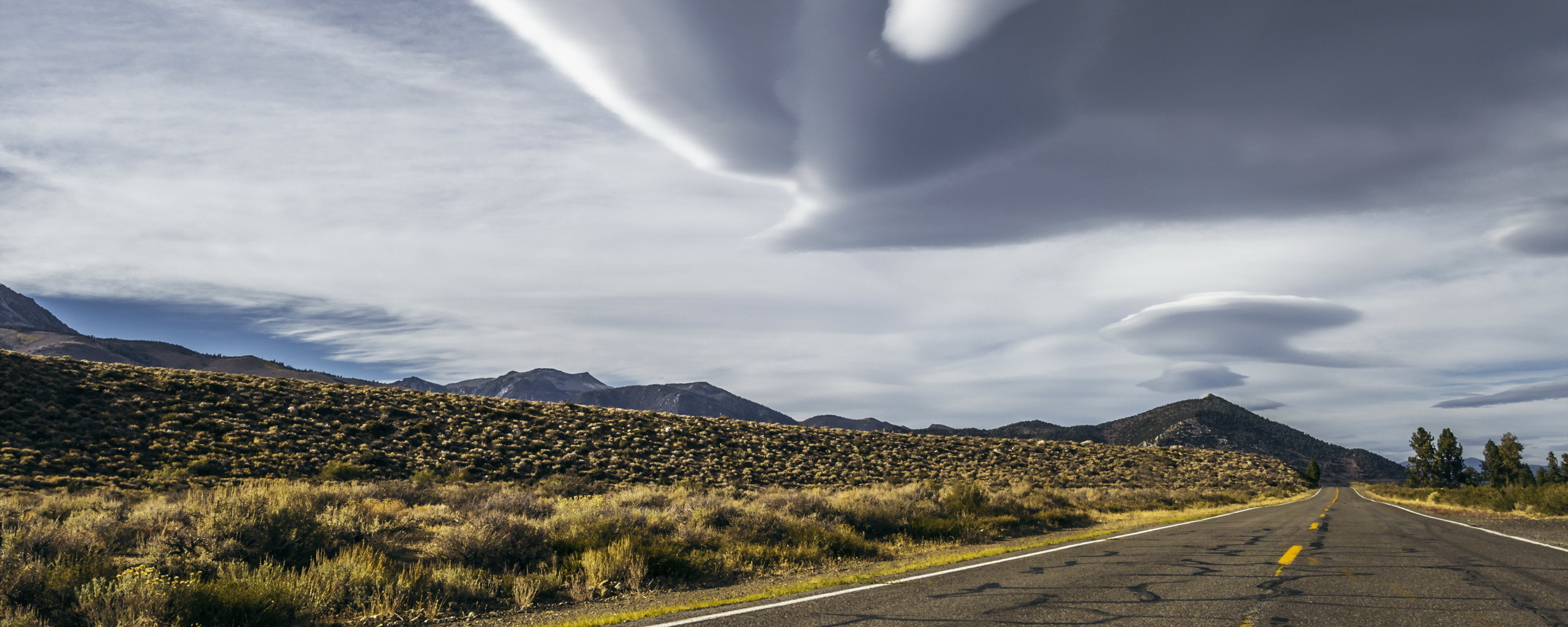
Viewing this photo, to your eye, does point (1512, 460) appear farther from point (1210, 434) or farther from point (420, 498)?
point (420, 498)

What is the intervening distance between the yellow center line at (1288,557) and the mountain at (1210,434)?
125015 millimetres

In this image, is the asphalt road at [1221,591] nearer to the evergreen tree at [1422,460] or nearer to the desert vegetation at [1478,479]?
the desert vegetation at [1478,479]

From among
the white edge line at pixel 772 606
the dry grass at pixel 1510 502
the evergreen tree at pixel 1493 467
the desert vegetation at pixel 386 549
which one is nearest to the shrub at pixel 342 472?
the desert vegetation at pixel 386 549

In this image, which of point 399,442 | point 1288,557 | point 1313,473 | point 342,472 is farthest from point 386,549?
point 1313,473

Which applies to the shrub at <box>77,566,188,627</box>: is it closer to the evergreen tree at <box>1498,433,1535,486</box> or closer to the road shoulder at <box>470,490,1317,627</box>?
the road shoulder at <box>470,490,1317,627</box>

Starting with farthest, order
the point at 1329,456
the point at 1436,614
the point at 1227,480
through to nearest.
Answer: the point at 1329,456
the point at 1227,480
the point at 1436,614

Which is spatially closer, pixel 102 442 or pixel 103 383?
pixel 102 442

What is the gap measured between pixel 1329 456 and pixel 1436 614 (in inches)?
9590

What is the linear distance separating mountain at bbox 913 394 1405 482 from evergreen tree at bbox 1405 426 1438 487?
36813mm

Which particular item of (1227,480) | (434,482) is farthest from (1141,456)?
(434,482)

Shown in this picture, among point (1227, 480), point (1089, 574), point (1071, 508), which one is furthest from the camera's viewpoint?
point (1227, 480)

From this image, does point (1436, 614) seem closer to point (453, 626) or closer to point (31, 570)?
point (453, 626)

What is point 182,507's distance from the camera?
14.4 meters

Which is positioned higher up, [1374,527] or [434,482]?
[1374,527]
